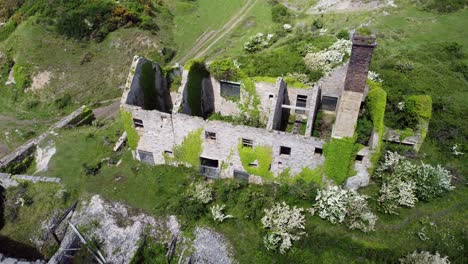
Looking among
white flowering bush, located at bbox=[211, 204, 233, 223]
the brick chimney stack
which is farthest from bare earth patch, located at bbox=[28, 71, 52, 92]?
the brick chimney stack

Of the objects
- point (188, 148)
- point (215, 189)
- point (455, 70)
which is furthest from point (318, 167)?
point (455, 70)

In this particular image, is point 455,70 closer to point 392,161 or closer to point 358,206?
point 392,161

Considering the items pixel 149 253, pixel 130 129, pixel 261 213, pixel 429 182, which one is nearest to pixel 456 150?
pixel 429 182

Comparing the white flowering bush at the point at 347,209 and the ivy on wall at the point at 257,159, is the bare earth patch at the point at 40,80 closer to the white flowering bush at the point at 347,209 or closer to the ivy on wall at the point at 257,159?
the ivy on wall at the point at 257,159

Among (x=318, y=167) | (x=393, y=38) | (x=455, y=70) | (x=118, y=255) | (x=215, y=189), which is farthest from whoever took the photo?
(x=393, y=38)

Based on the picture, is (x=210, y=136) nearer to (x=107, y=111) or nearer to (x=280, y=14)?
(x=107, y=111)

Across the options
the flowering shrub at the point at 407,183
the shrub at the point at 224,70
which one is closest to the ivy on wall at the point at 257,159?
the shrub at the point at 224,70
